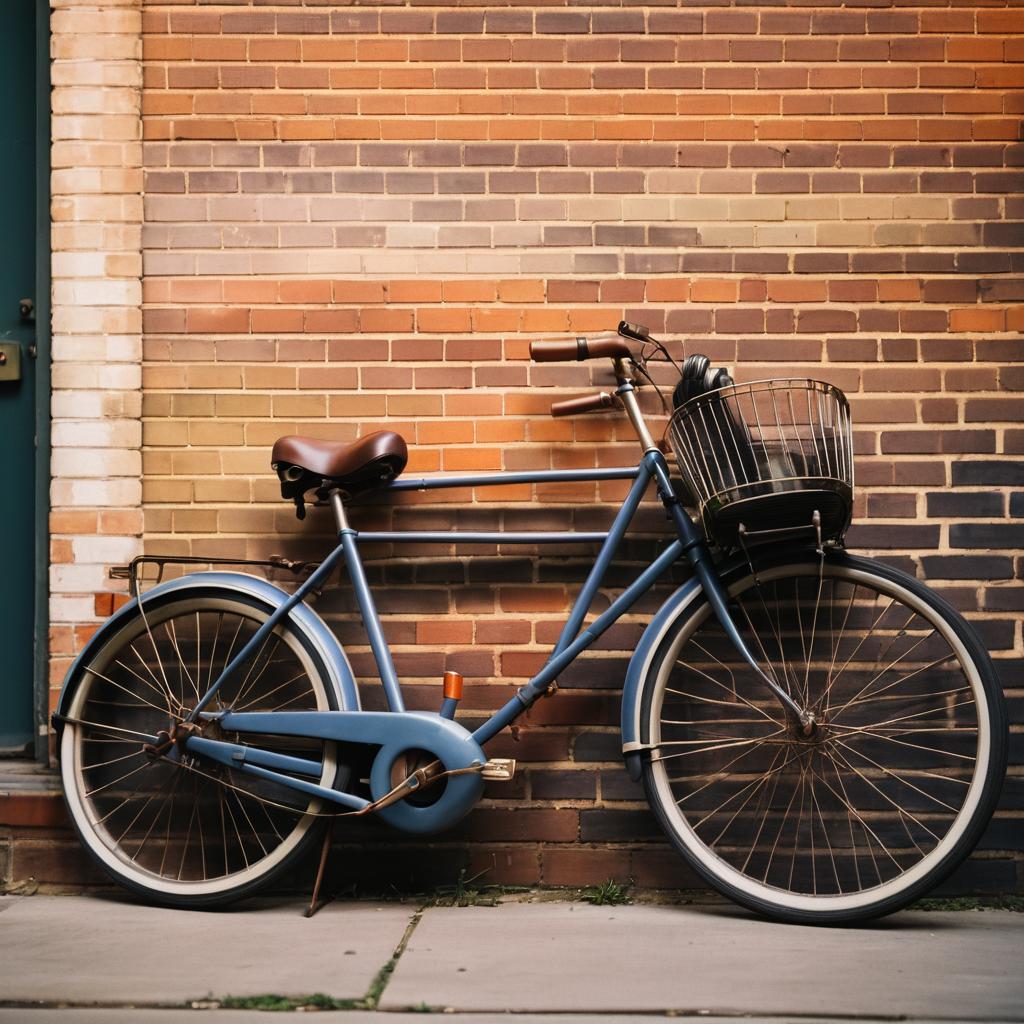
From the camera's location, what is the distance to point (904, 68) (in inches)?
133

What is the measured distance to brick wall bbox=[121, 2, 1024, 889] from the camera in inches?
132

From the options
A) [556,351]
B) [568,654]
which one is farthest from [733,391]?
[568,654]

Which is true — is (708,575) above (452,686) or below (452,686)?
above

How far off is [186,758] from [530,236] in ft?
Answer: 6.63

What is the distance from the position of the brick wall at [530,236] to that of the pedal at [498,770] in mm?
551

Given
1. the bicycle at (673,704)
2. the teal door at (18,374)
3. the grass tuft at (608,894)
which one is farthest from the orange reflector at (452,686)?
the teal door at (18,374)

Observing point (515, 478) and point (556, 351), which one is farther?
point (515, 478)

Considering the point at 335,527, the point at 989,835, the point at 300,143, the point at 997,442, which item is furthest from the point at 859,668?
the point at 300,143

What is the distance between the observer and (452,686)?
3.00 m

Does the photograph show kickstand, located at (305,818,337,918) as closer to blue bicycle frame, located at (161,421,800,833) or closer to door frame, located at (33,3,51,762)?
blue bicycle frame, located at (161,421,800,833)

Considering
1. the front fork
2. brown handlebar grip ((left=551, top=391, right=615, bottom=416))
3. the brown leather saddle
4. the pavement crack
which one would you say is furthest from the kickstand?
brown handlebar grip ((left=551, top=391, right=615, bottom=416))

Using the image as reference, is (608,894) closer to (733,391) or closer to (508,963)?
(508,963)

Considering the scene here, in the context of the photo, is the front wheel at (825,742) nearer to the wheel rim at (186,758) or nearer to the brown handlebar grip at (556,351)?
the brown handlebar grip at (556,351)

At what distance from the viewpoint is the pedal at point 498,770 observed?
291 centimetres
